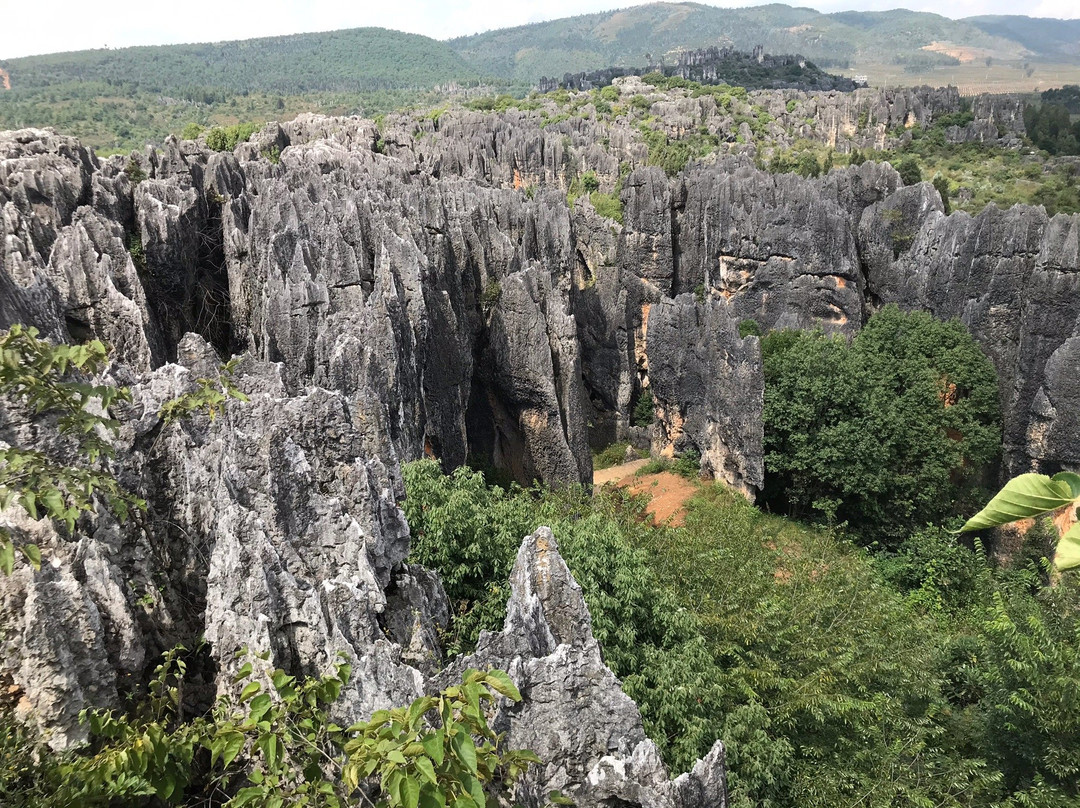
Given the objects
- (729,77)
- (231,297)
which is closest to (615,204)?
(231,297)

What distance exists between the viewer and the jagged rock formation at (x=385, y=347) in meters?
5.35

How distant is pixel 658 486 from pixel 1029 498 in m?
23.1

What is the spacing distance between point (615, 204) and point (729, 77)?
104445mm

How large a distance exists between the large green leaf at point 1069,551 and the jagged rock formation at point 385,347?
353cm

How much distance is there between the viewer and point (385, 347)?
1458 cm

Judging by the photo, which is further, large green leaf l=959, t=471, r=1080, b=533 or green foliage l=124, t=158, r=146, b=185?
green foliage l=124, t=158, r=146, b=185

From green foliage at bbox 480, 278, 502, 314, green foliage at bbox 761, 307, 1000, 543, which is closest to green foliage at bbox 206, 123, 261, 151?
green foliage at bbox 480, 278, 502, 314

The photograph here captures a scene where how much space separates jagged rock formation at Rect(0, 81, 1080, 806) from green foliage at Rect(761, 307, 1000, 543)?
116cm

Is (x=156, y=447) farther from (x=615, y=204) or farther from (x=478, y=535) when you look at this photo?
(x=615, y=204)

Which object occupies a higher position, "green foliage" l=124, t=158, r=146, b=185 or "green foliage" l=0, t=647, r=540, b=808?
"green foliage" l=124, t=158, r=146, b=185

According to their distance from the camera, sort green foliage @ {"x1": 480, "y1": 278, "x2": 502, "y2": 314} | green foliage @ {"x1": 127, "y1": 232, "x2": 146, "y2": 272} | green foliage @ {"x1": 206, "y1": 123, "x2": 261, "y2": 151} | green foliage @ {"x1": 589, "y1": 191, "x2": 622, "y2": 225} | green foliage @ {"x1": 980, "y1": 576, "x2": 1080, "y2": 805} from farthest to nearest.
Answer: green foliage @ {"x1": 206, "y1": 123, "x2": 261, "y2": 151} → green foliage @ {"x1": 589, "y1": 191, "x2": 622, "y2": 225} → green foliage @ {"x1": 480, "y1": 278, "x2": 502, "y2": 314} → green foliage @ {"x1": 127, "y1": 232, "x2": 146, "y2": 272} → green foliage @ {"x1": 980, "y1": 576, "x2": 1080, "y2": 805}

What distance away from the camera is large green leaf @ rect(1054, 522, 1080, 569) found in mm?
1838

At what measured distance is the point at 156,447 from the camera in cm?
636

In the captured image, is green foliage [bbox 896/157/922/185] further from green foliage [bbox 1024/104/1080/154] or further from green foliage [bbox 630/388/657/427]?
green foliage [bbox 630/388/657/427]
